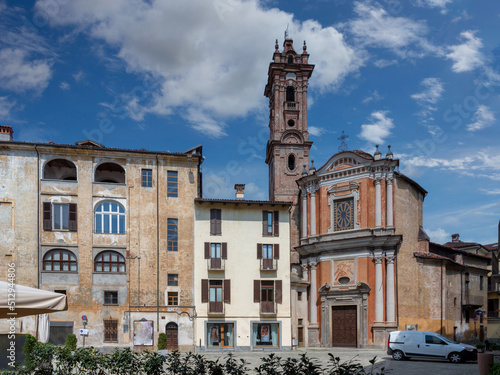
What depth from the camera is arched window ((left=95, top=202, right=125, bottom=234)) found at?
38.1 metres

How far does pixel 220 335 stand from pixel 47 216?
15.5 meters

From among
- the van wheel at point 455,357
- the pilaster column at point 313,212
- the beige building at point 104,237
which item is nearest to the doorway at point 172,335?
the beige building at point 104,237

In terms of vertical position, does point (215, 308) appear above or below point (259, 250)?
below

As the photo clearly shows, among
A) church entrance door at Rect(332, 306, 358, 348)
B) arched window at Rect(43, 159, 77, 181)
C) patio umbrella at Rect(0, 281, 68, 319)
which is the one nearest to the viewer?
patio umbrella at Rect(0, 281, 68, 319)

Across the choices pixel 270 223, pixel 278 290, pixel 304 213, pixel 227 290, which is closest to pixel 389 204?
pixel 304 213

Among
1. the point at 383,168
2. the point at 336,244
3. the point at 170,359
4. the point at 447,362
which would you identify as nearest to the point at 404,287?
the point at 336,244

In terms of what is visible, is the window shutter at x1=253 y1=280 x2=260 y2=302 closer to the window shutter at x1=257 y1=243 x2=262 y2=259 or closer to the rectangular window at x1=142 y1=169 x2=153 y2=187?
the window shutter at x1=257 y1=243 x2=262 y2=259

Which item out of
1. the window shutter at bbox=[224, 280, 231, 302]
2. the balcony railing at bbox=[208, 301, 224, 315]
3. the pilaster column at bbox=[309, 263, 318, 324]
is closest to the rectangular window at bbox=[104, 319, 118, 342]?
the balcony railing at bbox=[208, 301, 224, 315]

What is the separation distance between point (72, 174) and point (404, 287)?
28397 mm

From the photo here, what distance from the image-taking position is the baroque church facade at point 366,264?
4169 cm

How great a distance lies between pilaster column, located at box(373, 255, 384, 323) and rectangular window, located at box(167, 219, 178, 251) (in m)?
16.5

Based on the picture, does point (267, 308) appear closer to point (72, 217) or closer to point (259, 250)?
point (259, 250)

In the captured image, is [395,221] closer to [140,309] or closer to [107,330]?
[140,309]

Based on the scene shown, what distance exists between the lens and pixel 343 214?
44.8 metres
